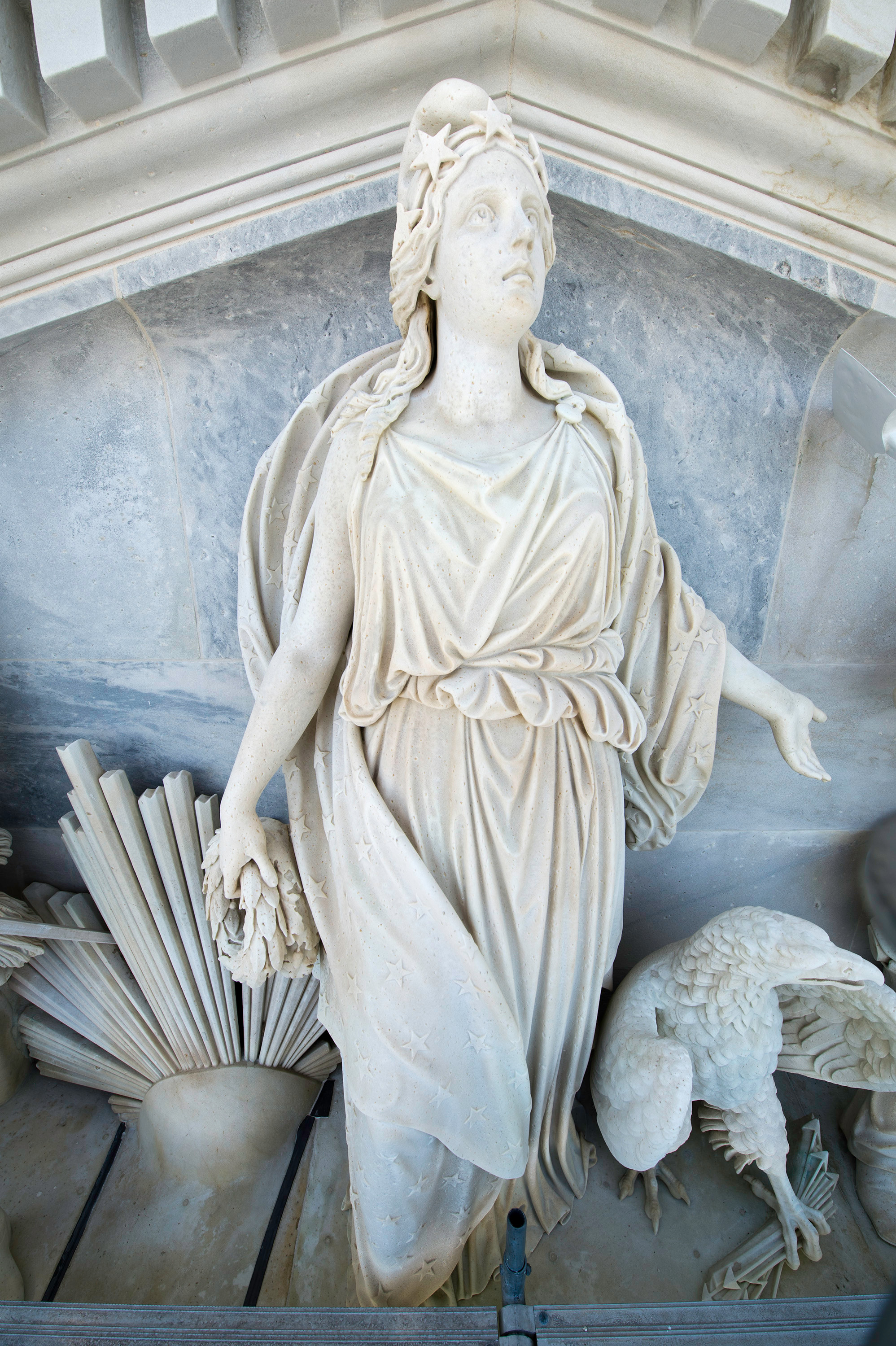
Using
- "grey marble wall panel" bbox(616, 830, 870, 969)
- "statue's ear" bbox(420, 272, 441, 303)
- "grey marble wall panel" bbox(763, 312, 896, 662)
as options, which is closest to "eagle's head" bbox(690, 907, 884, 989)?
"grey marble wall panel" bbox(616, 830, 870, 969)

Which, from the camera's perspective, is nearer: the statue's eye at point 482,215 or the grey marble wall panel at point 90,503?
the statue's eye at point 482,215

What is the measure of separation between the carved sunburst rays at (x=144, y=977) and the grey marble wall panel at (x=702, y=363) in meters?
1.38

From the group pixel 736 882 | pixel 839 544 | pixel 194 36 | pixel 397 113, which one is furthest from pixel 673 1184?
pixel 194 36

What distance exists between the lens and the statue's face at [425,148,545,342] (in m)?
1.20

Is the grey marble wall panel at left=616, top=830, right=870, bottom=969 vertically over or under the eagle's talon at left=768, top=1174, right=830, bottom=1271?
over

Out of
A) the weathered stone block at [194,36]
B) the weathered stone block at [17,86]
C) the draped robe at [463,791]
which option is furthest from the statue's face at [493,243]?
the weathered stone block at [17,86]

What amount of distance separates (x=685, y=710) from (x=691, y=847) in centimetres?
72

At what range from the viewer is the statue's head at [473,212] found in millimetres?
1197

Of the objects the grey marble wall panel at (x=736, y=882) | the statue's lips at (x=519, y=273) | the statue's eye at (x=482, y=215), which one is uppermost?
the statue's eye at (x=482, y=215)

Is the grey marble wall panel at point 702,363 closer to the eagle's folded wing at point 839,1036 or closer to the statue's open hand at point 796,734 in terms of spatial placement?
the statue's open hand at point 796,734

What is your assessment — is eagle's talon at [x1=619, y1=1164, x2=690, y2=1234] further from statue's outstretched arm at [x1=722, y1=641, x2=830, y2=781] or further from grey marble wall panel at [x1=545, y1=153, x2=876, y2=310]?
grey marble wall panel at [x1=545, y1=153, x2=876, y2=310]

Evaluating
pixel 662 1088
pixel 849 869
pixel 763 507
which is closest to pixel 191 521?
pixel 763 507

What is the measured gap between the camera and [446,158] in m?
1.20

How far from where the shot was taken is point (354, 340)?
5.74 feet
